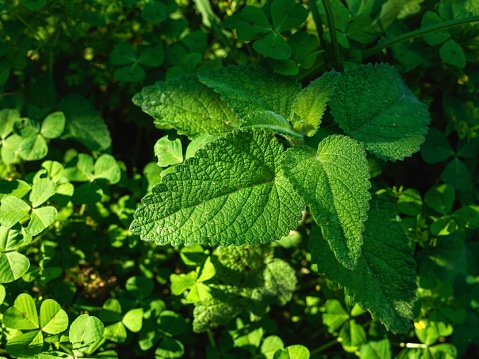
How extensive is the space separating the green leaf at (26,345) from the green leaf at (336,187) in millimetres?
985

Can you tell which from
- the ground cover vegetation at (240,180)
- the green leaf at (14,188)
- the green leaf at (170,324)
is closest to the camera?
the ground cover vegetation at (240,180)

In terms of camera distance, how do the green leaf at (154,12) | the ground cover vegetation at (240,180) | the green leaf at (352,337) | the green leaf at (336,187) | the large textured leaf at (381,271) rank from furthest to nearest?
1. the green leaf at (154,12)
2. the green leaf at (352,337)
3. the large textured leaf at (381,271)
4. the ground cover vegetation at (240,180)
5. the green leaf at (336,187)

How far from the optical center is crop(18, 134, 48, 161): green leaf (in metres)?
2.22

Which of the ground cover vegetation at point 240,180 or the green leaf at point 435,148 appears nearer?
the ground cover vegetation at point 240,180

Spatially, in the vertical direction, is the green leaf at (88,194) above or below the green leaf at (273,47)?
below

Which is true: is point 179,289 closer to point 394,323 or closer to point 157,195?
point 157,195

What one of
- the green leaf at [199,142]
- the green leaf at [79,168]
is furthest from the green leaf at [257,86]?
the green leaf at [79,168]

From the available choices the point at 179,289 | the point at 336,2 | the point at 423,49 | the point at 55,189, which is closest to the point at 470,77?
the point at 423,49

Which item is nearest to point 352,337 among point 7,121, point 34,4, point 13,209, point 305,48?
point 305,48

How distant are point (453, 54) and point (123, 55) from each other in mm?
1413

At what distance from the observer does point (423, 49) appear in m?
2.40

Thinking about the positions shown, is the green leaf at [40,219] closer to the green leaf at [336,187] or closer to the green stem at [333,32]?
the green leaf at [336,187]

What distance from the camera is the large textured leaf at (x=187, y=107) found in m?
1.97

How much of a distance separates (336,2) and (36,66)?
1.44m
